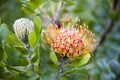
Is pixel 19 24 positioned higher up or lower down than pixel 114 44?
higher up

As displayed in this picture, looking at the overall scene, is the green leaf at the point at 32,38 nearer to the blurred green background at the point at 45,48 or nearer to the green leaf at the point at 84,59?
the blurred green background at the point at 45,48

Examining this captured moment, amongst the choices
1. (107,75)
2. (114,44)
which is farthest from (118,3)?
(107,75)

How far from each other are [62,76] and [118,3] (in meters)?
0.94

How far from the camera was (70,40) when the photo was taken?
0.83 meters

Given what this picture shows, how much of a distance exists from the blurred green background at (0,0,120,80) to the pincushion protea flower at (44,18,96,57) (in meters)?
0.03

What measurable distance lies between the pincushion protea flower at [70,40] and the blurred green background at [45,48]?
0.03 metres

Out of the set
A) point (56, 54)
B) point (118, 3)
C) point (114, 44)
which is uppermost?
point (56, 54)

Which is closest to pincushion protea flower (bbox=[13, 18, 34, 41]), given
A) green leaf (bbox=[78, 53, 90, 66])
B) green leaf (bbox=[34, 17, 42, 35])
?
green leaf (bbox=[34, 17, 42, 35])

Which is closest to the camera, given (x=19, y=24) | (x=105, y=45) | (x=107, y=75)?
(x=19, y=24)

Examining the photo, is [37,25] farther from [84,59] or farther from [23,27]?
[84,59]

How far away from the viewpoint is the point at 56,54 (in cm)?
83

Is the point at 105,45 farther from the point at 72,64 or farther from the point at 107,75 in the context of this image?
the point at 72,64

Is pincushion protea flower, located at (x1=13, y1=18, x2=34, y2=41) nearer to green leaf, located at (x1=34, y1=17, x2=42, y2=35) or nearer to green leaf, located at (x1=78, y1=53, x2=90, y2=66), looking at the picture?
green leaf, located at (x1=34, y1=17, x2=42, y2=35)

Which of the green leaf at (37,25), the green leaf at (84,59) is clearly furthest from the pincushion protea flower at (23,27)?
the green leaf at (84,59)
